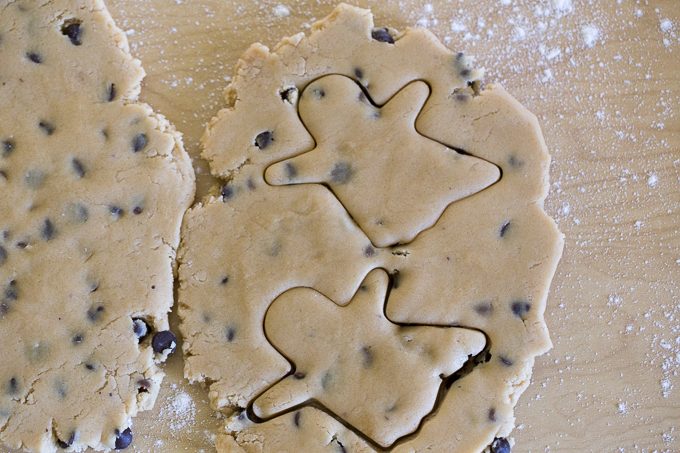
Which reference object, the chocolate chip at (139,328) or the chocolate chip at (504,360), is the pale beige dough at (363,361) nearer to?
the chocolate chip at (504,360)

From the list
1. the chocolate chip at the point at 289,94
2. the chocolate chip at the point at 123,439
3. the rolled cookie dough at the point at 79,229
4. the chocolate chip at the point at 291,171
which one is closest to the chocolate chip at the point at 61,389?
the rolled cookie dough at the point at 79,229

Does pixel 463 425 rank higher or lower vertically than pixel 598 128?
lower

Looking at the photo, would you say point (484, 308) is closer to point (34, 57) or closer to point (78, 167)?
point (78, 167)

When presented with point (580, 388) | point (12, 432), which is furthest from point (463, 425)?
point (12, 432)

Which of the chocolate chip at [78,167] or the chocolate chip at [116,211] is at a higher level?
the chocolate chip at [78,167]

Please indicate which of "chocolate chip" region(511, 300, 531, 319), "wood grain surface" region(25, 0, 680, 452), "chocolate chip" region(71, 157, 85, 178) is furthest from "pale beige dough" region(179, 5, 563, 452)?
"chocolate chip" region(71, 157, 85, 178)

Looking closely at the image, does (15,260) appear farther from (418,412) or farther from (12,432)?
(418,412)
